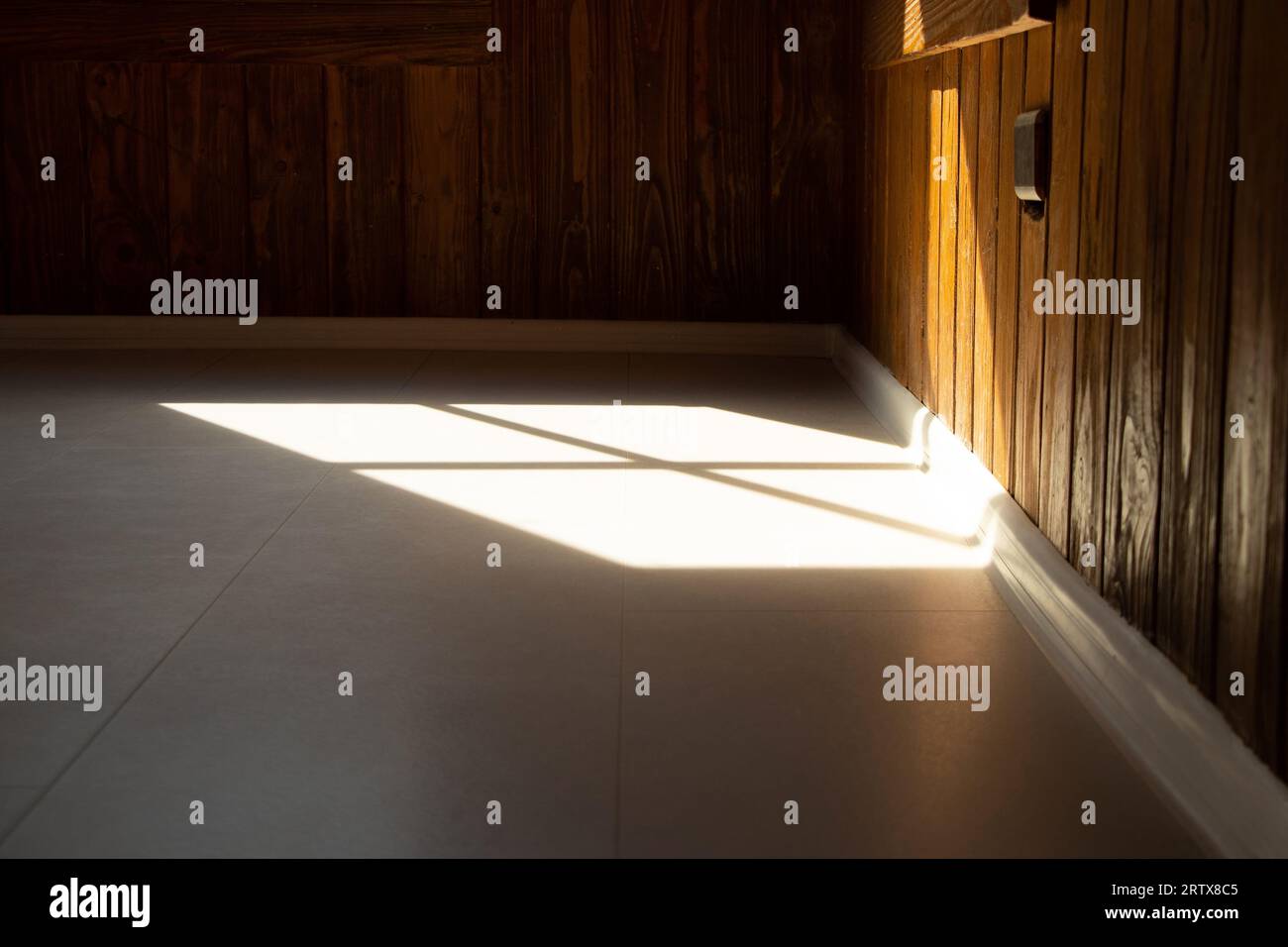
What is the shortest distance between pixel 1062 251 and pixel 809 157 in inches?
101

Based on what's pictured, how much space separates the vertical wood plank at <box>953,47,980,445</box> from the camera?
272cm

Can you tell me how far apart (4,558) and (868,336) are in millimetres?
2403

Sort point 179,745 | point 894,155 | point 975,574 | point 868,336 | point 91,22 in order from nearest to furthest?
point 179,745 < point 975,574 < point 894,155 < point 868,336 < point 91,22

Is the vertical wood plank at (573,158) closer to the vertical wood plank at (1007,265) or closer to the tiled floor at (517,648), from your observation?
the tiled floor at (517,648)

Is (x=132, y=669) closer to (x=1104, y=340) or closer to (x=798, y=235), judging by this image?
(x=1104, y=340)

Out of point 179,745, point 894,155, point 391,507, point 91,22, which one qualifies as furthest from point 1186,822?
point 91,22

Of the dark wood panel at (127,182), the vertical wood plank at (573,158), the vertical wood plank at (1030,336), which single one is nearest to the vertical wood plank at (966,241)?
the vertical wood plank at (1030,336)

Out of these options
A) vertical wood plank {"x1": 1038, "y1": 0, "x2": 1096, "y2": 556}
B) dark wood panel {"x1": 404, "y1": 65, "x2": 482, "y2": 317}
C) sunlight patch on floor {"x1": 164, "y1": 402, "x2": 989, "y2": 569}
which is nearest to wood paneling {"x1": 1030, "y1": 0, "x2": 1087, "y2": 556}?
vertical wood plank {"x1": 1038, "y1": 0, "x2": 1096, "y2": 556}

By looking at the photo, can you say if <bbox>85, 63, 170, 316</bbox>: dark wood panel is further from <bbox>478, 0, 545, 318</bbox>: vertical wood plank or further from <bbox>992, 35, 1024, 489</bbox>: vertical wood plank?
<bbox>992, 35, 1024, 489</bbox>: vertical wood plank

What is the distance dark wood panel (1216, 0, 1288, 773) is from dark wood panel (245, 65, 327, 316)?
11.7ft

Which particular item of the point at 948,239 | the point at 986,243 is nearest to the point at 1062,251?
the point at 986,243

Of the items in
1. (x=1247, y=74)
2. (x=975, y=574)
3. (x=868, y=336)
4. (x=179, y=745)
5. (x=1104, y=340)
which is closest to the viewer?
(x=1247, y=74)

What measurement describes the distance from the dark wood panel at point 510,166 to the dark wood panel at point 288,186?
1.57ft

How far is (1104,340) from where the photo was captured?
189cm
